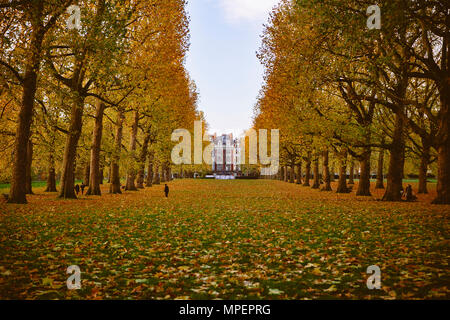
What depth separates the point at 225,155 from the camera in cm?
18200

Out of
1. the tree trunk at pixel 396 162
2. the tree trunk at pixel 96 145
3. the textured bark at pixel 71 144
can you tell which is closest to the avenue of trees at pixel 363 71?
the tree trunk at pixel 396 162

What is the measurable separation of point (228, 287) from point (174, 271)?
1.52 metres

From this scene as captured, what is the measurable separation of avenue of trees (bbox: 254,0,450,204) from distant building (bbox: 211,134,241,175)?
433ft

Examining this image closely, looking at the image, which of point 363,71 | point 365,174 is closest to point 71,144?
point 363,71

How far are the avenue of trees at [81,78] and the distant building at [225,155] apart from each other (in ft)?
417

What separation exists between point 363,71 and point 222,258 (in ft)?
84.8

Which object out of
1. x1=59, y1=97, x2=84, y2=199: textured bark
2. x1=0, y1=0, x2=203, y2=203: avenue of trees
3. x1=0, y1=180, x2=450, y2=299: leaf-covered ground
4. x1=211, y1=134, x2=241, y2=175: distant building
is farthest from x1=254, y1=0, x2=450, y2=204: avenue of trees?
x1=211, y1=134, x2=241, y2=175: distant building

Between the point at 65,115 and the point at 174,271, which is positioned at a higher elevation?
the point at 65,115

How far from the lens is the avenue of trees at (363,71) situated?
1611cm

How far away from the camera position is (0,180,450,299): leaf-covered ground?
597cm

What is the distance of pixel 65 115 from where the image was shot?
27.1 meters

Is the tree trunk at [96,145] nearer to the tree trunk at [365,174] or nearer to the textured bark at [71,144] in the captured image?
the textured bark at [71,144]
